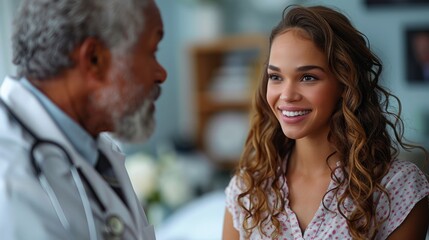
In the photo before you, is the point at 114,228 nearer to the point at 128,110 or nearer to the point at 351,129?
the point at 128,110

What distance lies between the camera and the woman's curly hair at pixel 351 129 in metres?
1.63

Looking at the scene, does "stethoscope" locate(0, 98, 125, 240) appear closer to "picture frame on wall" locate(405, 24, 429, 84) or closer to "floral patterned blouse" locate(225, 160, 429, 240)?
"floral patterned blouse" locate(225, 160, 429, 240)

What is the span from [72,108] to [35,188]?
0.63 ft

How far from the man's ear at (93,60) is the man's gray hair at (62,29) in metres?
0.01

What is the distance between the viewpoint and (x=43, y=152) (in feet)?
4.07

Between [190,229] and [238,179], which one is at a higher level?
[238,179]

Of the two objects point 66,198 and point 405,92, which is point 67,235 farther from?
point 405,92

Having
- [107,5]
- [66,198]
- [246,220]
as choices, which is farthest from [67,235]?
[246,220]

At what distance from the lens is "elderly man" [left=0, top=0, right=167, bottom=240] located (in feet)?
3.92

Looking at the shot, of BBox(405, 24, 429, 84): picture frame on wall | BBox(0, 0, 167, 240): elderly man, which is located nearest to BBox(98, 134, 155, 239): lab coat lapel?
BBox(0, 0, 167, 240): elderly man

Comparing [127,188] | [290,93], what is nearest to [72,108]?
[127,188]

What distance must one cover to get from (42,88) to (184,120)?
3620 millimetres

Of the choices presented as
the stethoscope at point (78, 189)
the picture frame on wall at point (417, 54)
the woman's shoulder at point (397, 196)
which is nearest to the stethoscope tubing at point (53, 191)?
the stethoscope at point (78, 189)

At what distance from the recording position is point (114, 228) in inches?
50.6
